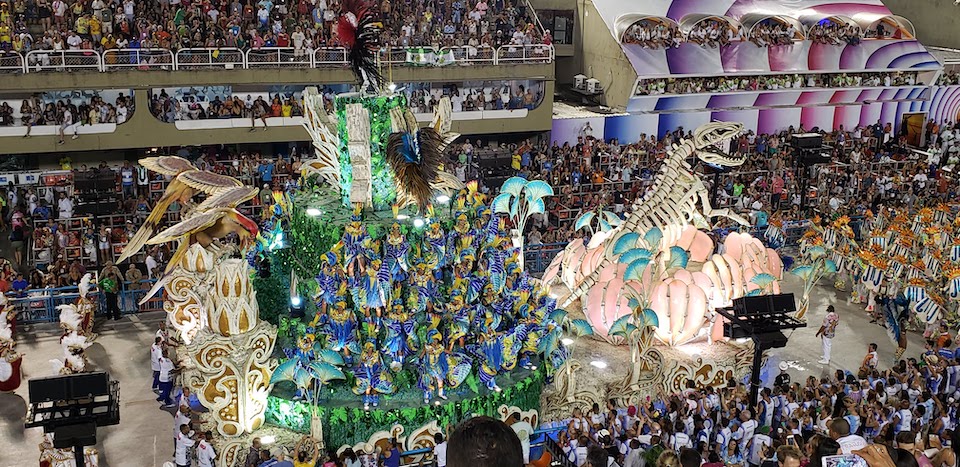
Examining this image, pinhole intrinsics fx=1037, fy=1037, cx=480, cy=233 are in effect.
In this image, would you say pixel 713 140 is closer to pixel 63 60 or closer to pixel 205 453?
pixel 205 453

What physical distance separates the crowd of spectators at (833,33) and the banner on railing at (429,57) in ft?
42.1

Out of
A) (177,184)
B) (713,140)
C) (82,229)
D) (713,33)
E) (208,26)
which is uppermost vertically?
(208,26)

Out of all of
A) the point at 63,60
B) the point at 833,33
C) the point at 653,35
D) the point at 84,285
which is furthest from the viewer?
the point at 833,33

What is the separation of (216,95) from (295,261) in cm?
1080

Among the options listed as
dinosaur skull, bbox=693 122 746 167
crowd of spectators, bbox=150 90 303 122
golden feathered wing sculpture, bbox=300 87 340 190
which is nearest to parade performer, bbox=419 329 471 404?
golden feathered wing sculpture, bbox=300 87 340 190

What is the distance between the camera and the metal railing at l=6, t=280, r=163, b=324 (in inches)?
750

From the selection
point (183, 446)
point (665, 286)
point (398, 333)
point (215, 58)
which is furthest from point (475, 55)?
point (183, 446)

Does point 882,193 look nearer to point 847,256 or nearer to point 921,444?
point 847,256

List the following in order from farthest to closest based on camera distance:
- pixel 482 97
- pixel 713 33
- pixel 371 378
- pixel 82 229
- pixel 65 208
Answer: pixel 713 33
pixel 482 97
pixel 65 208
pixel 82 229
pixel 371 378

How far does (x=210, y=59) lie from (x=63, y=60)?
10.6ft

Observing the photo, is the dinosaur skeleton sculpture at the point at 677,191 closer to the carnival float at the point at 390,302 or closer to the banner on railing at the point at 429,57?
the carnival float at the point at 390,302

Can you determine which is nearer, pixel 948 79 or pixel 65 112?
pixel 65 112

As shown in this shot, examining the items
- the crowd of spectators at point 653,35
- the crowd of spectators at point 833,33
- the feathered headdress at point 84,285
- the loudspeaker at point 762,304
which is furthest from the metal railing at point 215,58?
the loudspeaker at point 762,304

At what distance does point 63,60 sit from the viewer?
23.4 m
